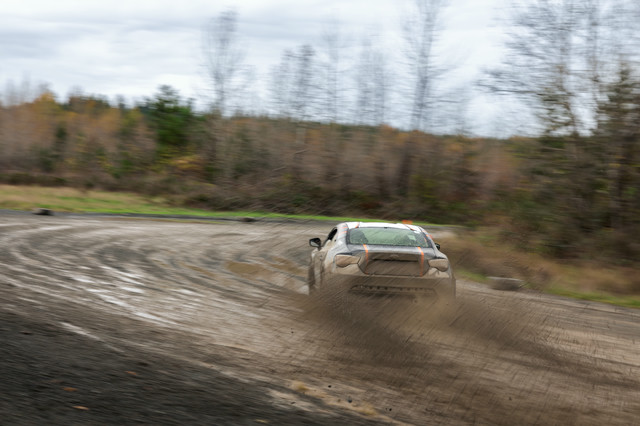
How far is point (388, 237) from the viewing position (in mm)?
10031

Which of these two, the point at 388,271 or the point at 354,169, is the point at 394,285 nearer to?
the point at 388,271

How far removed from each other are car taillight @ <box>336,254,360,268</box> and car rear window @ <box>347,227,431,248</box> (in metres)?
0.51

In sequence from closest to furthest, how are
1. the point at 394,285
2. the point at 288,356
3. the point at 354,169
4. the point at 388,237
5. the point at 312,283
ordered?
1. the point at 288,356
2. the point at 394,285
3. the point at 388,237
4. the point at 312,283
5. the point at 354,169

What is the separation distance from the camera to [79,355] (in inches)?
252

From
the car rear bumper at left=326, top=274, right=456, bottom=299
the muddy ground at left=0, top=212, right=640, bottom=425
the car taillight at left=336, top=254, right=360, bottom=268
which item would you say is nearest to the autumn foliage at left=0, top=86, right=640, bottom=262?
the muddy ground at left=0, top=212, right=640, bottom=425

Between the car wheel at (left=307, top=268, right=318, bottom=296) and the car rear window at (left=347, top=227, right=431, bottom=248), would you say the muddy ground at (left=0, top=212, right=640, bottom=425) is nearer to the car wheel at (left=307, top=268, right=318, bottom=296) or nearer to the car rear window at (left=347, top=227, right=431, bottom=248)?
the car wheel at (left=307, top=268, right=318, bottom=296)

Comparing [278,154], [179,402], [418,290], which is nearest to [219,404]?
[179,402]

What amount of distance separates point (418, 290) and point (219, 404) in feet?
14.6

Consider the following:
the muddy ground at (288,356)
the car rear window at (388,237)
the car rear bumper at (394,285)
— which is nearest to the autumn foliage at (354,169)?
the muddy ground at (288,356)

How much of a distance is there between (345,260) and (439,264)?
53.1 inches

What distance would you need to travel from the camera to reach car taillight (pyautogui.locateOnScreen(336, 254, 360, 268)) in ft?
30.2

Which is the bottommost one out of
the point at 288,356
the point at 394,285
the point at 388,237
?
the point at 288,356

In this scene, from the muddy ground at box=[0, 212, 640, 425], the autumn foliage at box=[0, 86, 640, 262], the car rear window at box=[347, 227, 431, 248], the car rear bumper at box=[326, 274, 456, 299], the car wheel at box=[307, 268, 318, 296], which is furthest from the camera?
the autumn foliage at box=[0, 86, 640, 262]

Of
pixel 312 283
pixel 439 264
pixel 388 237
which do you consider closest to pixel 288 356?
pixel 439 264
